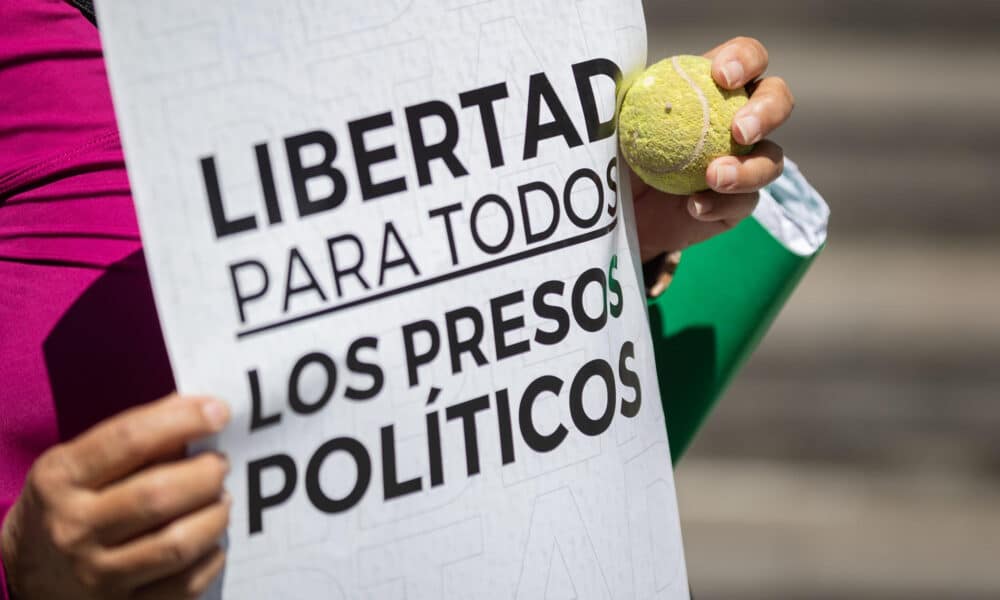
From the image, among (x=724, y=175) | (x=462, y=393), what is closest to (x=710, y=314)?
(x=724, y=175)

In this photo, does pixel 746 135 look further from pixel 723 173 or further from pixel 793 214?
pixel 793 214

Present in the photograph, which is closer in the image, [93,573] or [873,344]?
[93,573]

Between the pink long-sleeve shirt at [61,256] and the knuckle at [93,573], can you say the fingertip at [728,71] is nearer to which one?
the pink long-sleeve shirt at [61,256]

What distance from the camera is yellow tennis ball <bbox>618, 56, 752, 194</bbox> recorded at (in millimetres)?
765

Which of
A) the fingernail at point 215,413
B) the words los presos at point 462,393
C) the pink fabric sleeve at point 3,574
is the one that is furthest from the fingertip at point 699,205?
the pink fabric sleeve at point 3,574

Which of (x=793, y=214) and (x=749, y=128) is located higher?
(x=749, y=128)

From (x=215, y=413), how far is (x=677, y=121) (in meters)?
0.39

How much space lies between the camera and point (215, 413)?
604 millimetres

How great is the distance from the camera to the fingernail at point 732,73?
2.60ft

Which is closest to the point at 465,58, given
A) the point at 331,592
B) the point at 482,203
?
the point at 482,203

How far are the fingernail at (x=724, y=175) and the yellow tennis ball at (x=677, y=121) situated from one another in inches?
0.6

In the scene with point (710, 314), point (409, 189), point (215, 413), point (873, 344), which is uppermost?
point (409, 189)

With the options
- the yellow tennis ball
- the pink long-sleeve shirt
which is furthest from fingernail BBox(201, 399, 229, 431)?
the yellow tennis ball

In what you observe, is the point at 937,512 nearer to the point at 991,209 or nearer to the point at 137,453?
the point at 991,209
